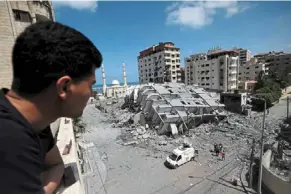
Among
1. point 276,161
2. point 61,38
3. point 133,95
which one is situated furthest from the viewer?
point 133,95

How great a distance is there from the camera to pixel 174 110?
18875mm

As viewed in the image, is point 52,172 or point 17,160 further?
point 52,172

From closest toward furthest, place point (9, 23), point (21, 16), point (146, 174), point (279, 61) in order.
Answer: point (9, 23) → point (21, 16) → point (146, 174) → point (279, 61)

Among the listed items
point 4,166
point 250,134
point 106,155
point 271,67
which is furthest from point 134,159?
point 271,67

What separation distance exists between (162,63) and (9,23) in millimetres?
39933

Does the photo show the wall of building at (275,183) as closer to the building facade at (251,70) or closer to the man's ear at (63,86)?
the man's ear at (63,86)

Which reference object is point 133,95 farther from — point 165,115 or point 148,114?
point 165,115

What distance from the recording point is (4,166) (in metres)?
0.62

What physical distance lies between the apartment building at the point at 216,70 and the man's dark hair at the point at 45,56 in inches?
1564

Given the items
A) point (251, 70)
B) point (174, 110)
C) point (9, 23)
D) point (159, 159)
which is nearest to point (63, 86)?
point (9, 23)

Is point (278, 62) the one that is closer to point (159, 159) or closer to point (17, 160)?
point (159, 159)

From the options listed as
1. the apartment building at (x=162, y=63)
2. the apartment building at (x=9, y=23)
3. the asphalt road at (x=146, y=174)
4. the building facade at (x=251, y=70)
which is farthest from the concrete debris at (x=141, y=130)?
the building facade at (x=251, y=70)

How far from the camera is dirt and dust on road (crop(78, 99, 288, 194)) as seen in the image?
30.9 ft

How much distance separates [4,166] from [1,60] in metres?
10.1
